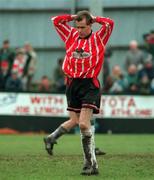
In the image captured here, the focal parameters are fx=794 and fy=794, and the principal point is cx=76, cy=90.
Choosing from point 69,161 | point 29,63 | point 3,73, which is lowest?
point 69,161

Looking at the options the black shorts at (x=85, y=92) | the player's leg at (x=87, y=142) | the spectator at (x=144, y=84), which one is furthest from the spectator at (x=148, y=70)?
the player's leg at (x=87, y=142)

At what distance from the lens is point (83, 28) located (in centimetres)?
1079

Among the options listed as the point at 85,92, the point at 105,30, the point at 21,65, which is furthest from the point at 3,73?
the point at 85,92

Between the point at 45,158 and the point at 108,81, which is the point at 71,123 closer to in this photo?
the point at 45,158

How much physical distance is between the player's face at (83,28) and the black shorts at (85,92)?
62cm

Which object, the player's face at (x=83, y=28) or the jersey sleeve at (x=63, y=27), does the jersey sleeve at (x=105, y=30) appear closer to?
the player's face at (x=83, y=28)

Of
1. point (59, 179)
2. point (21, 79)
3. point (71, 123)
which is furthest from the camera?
point (21, 79)

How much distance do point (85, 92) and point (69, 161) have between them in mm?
1839

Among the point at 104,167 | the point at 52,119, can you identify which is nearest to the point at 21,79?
the point at 52,119

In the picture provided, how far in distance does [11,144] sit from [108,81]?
6344 millimetres

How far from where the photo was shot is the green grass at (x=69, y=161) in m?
10.5

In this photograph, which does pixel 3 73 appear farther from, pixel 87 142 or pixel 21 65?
pixel 87 142

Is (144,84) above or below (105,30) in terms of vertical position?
below

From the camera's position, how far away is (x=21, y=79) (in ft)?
75.0
